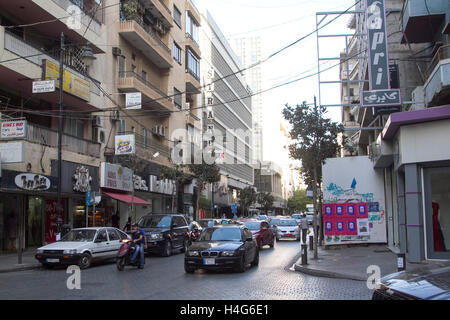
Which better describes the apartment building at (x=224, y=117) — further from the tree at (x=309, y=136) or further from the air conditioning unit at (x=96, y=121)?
the tree at (x=309, y=136)

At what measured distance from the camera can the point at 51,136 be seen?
76.0 ft

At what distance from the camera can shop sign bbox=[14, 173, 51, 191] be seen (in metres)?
20.1

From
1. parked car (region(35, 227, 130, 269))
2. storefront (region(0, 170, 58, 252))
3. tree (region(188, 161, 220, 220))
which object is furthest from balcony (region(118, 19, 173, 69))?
parked car (region(35, 227, 130, 269))

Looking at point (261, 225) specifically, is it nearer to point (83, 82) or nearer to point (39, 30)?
point (83, 82)

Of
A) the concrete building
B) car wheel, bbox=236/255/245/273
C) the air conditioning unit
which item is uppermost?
the concrete building

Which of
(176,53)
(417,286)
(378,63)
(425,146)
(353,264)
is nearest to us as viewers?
(417,286)

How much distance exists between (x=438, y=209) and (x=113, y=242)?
38.9 ft

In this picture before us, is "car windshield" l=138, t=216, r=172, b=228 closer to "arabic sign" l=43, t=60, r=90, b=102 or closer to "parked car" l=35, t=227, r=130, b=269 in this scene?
"parked car" l=35, t=227, r=130, b=269

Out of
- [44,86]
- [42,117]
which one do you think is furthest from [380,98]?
[42,117]

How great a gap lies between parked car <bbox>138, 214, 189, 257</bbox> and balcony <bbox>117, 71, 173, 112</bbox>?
27.5 feet

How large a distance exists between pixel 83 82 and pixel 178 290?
56.2 feet

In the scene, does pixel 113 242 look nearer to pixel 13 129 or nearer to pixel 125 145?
pixel 13 129

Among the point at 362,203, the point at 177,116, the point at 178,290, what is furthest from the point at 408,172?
the point at 177,116

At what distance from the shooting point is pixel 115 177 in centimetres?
2842
